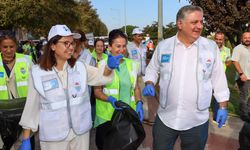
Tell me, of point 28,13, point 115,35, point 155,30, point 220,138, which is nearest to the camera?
point 115,35

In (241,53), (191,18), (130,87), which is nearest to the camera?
(191,18)

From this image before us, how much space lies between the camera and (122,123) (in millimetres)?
3365

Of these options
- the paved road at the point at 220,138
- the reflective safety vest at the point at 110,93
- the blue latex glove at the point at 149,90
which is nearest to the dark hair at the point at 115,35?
the reflective safety vest at the point at 110,93

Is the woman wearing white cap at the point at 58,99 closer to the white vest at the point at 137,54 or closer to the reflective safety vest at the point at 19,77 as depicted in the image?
the reflective safety vest at the point at 19,77

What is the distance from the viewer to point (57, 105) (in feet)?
9.21

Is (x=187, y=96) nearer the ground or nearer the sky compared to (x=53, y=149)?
nearer the sky

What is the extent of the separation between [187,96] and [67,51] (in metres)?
1.08

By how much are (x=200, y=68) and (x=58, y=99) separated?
47.9 inches

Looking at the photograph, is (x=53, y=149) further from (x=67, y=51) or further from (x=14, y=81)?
(x=14, y=81)

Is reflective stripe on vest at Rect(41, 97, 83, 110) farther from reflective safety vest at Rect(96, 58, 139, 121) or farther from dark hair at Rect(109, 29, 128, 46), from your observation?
dark hair at Rect(109, 29, 128, 46)

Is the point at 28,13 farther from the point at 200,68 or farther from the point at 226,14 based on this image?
the point at 200,68

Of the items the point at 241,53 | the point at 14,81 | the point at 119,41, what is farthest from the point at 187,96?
the point at 241,53

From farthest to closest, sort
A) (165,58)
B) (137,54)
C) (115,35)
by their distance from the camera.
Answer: (137,54) < (115,35) < (165,58)

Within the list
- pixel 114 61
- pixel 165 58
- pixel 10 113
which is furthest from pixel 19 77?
pixel 165 58
